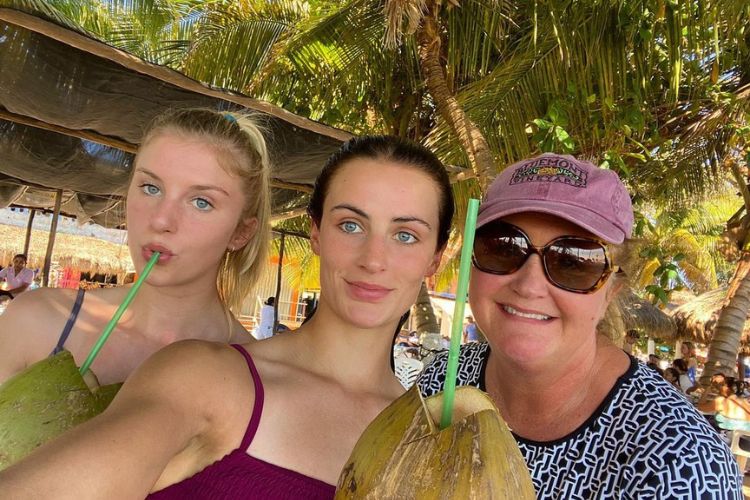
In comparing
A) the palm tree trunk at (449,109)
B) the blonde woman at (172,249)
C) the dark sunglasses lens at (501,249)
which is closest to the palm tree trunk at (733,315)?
the palm tree trunk at (449,109)

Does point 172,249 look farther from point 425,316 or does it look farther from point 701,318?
point 701,318

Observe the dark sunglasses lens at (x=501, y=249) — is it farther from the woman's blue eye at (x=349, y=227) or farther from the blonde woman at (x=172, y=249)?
the blonde woman at (x=172, y=249)

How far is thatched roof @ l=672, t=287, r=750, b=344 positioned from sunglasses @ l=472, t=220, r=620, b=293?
13.5 m

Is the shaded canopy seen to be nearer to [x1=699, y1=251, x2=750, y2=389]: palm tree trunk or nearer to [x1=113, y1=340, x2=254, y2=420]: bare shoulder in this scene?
[x1=113, y1=340, x2=254, y2=420]: bare shoulder

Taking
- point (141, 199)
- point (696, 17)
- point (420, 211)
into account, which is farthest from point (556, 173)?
point (696, 17)

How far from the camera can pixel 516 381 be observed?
1436 millimetres

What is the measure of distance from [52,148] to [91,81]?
1483mm

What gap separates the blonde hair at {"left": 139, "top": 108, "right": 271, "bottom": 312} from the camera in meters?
1.49

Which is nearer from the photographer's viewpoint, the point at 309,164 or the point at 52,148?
the point at 309,164

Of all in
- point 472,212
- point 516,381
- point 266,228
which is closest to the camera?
point 472,212

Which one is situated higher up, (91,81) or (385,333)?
(91,81)

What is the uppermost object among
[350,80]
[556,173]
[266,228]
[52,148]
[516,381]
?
[350,80]

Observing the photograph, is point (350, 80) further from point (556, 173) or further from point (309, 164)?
point (556, 173)

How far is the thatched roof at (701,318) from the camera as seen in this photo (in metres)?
13.3
